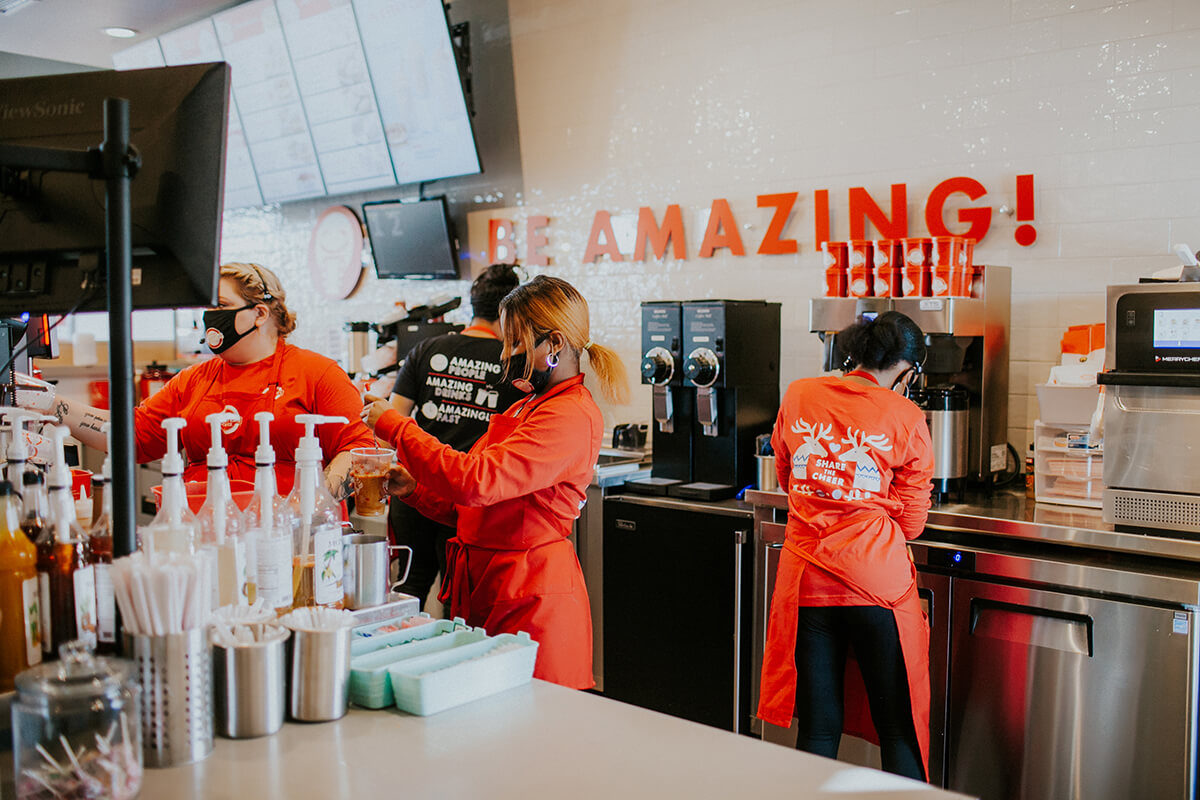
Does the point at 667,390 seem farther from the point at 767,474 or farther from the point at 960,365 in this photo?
the point at 960,365

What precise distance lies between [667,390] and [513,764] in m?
2.73

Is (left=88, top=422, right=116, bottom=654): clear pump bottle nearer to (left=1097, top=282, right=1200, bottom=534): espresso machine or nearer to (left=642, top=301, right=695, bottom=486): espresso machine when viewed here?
(left=1097, top=282, right=1200, bottom=534): espresso machine

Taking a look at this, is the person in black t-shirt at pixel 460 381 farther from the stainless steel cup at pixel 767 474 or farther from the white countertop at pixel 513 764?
the white countertop at pixel 513 764

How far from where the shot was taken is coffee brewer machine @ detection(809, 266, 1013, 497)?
11.0 ft

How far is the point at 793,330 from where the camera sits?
172 inches

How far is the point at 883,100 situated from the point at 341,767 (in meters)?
3.52

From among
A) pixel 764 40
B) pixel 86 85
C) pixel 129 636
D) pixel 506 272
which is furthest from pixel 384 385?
pixel 129 636

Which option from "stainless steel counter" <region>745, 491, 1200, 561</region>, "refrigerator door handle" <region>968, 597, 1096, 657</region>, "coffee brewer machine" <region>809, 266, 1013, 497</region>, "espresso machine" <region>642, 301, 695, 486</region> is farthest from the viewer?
"espresso machine" <region>642, 301, 695, 486</region>

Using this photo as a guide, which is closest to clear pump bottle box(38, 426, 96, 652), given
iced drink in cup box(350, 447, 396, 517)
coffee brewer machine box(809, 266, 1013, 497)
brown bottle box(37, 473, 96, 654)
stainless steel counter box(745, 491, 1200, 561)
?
brown bottle box(37, 473, 96, 654)

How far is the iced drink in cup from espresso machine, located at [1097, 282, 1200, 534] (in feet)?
6.40

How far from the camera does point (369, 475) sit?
2.10 metres

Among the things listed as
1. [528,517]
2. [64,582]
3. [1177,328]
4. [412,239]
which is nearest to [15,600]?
[64,582]

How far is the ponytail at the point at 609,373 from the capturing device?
262 centimetres

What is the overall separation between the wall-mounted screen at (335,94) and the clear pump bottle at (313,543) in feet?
12.4
